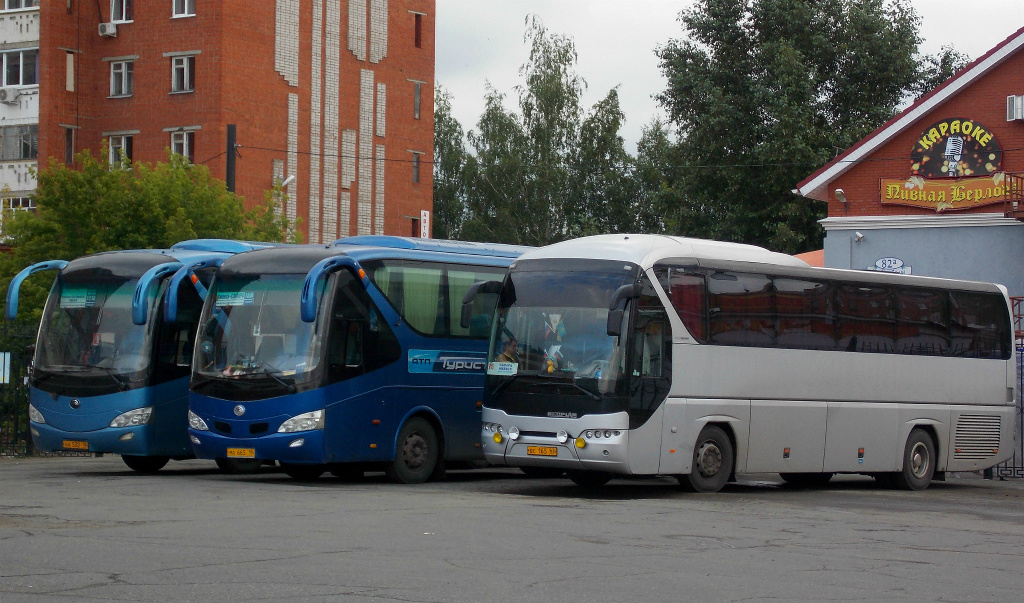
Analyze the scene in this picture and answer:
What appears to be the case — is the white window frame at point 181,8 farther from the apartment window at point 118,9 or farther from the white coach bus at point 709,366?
the white coach bus at point 709,366

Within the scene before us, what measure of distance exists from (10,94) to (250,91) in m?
9.27

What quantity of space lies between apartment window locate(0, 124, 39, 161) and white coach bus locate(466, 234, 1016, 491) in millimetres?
37979

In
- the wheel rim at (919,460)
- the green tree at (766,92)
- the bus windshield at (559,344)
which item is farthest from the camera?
the green tree at (766,92)

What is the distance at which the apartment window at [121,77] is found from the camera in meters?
52.2

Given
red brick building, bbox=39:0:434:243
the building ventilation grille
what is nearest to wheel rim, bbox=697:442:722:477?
→ the building ventilation grille

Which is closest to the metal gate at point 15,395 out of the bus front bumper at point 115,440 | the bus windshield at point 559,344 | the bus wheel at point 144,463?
the bus wheel at point 144,463

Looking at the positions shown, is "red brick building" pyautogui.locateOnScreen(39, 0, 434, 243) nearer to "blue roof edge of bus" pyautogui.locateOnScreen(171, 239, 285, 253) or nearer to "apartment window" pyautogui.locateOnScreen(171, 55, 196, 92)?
"apartment window" pyautogui.locateOnScreen(171, 55, 196, 92)

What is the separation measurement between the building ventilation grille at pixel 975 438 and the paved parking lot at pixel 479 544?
3.15m

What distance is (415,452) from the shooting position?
19312 millimetres

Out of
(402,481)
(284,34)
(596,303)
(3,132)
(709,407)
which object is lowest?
(402,481)

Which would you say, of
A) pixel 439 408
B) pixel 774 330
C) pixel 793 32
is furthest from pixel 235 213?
pixel 793 32

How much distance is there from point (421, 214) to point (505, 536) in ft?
153

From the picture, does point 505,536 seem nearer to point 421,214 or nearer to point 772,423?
point 772,423

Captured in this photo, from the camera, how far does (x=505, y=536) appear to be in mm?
12305
